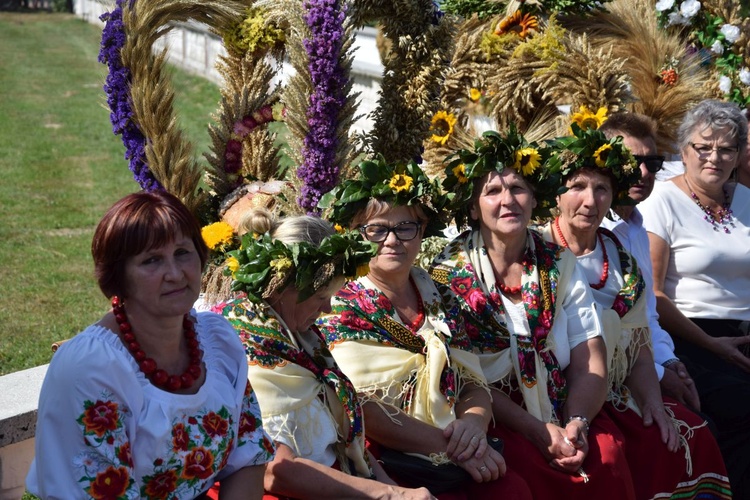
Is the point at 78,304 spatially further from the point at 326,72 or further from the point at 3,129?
the point at 3,129

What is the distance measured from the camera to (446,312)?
336 centimetres

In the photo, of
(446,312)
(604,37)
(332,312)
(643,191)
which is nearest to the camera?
(332,312)

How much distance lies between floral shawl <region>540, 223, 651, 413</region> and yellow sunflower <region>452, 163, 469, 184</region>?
0.54m

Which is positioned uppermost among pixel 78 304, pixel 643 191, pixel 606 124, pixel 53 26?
pixel 606 124

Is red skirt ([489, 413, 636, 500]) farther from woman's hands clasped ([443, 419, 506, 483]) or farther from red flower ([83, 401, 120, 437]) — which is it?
red flower ([83, 401, 120, 437])

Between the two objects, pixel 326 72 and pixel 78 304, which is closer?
pixel 326 72

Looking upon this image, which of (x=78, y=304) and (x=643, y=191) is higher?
(x=643, y=191)

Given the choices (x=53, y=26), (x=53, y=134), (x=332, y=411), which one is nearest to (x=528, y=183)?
(x=332, y=411)

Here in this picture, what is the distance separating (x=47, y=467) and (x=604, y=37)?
3946 millimetres

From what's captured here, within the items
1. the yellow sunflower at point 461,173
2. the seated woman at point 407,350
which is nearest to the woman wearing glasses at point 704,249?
the yellow sunflower at point 461,173

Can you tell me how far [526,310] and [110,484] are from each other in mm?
1800

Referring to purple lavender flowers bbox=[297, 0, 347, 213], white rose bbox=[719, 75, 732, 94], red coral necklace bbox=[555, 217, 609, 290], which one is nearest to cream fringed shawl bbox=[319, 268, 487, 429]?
purple lavender flowers bbox=[297, 0, 347, 213]

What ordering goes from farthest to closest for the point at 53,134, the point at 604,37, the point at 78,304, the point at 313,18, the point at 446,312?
the point at 53,134 → the point at 78,304 → the point at 604,37 → the point at 313,18 → the point at 446,312

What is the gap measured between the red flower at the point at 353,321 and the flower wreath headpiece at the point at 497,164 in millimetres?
658
